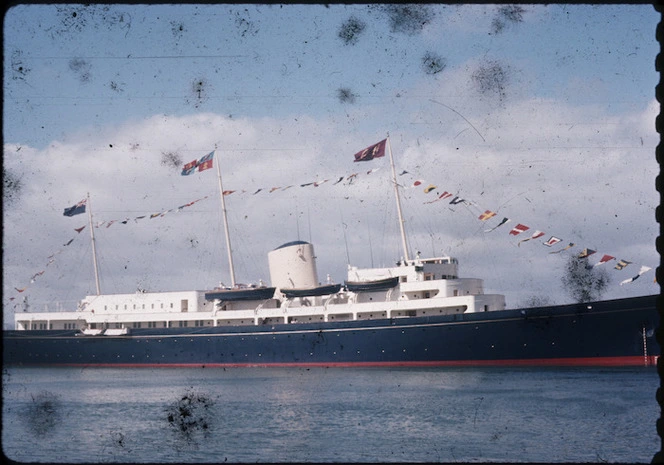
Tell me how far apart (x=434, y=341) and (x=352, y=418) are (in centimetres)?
1534

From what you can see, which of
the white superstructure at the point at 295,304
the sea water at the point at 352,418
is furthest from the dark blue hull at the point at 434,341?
the white superstructure at the point at 295,304

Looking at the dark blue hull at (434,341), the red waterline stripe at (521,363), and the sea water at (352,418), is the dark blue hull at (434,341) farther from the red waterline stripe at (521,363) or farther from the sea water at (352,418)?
the sea water at (352,418)

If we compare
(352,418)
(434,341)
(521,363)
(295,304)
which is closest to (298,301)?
(295,304)

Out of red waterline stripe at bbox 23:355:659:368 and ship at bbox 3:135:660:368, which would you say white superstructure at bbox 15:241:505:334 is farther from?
red waterline stripe at bbox 23:355:659:368

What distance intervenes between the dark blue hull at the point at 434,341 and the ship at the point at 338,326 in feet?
0.17

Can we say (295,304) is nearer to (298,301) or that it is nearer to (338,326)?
(298,301)

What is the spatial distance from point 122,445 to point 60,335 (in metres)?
32.2

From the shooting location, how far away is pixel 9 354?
5162 centimetres

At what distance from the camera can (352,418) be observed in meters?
22.5

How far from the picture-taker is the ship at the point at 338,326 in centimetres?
3516

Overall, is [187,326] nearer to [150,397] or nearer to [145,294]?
[145,294]

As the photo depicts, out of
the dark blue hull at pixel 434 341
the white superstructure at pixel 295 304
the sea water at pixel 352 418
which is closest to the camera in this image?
the sea water at pixel 352 418

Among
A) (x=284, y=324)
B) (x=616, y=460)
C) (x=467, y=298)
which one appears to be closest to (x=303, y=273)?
(x=284, y=324)

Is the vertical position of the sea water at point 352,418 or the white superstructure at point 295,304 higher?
the white superstructure at point 295,304
